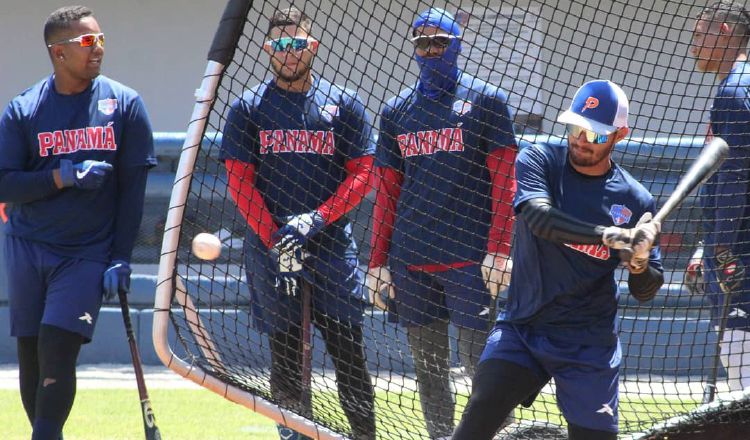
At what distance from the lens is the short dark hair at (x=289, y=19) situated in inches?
190

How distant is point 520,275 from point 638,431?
0.99 m

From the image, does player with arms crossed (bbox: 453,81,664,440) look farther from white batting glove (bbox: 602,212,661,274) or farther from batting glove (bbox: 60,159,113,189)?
batting glove (bbox: 60,159,113,189)

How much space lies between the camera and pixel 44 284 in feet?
16.3

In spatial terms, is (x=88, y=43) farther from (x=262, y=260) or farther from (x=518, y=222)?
(x=518, y=222)

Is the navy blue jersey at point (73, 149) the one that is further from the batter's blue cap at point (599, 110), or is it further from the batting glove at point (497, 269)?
the batter's blue cap at point (599, 110)

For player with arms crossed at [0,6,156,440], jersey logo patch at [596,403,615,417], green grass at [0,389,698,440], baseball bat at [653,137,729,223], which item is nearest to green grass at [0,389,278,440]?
green grass at [0,389,698,440]

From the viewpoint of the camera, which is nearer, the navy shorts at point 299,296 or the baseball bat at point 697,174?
the baseball bat at point 697,174

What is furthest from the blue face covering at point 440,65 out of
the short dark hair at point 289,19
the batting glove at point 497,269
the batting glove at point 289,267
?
the batting glove at point 289,267

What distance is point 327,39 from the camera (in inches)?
336

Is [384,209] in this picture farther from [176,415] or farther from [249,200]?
[176,415]

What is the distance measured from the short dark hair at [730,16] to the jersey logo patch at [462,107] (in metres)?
1.04

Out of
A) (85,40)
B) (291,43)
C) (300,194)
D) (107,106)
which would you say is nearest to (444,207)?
(300,194)

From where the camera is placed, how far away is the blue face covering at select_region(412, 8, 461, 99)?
5.01m

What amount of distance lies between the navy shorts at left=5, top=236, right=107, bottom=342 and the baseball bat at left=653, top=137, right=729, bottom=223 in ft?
7.69
